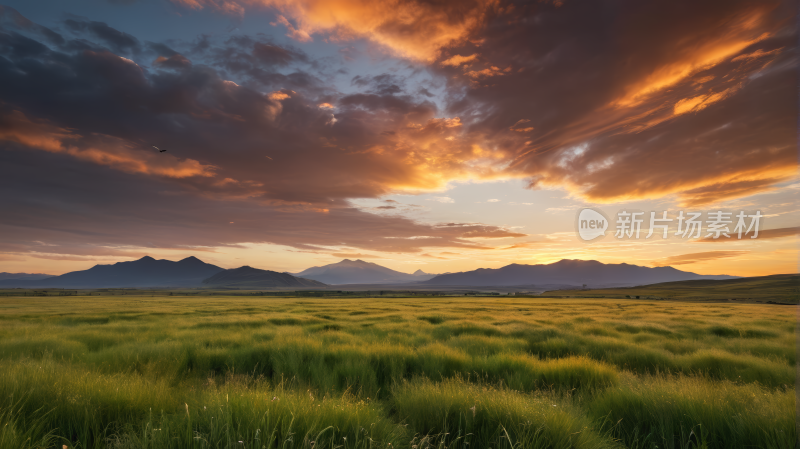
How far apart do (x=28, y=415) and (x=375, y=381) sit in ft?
18.9

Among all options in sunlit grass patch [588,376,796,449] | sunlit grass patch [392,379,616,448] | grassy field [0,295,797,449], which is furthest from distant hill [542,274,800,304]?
sunlit grass patch [392,379,616,448]

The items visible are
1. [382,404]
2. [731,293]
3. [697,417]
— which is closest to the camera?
[697,417]

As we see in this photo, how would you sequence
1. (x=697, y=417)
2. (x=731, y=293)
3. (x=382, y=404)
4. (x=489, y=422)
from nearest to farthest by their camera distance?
(x=489, y=422)
(x=697, y=417)
(x=382, y=404)
(x=731, y=293)

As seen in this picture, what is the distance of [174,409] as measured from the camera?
4.84m

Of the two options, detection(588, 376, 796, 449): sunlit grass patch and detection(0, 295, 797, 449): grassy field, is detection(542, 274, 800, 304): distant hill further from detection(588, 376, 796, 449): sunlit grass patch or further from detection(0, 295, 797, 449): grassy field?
detection(588, 376, 796, 449): sunlit grass patch

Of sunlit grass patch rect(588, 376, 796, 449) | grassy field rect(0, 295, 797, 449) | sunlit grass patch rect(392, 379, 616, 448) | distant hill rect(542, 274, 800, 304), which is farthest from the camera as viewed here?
distant hill rect(542, 274, 800, 304)

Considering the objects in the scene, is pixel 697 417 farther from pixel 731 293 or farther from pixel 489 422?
pixel 731 293

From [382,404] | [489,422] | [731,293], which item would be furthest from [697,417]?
[731,293]

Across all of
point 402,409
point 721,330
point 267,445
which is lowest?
point 721,330

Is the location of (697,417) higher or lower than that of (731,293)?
higher

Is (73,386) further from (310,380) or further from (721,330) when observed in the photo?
(721,330)

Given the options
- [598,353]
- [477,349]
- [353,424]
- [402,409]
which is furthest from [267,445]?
[598,353]

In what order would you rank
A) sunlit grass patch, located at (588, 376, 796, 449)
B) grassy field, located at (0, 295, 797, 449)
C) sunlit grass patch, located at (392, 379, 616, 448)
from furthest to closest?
sunlit grass patch, located at (588, 376, 796, 449) → sunlit grass patch, located at (392, 379, 616, 448) → grassy field, located at (0, 295, 797, 449)

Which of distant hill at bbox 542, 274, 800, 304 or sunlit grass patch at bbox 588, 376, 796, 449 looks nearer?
sunlit grass patch at bbox 588, 376, 796, 449
